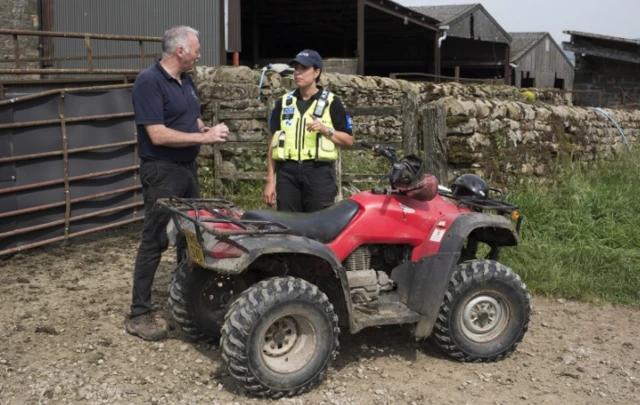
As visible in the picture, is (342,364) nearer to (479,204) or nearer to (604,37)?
(479,204)

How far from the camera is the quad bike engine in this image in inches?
173

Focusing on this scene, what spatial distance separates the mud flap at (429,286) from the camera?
14.3 ft

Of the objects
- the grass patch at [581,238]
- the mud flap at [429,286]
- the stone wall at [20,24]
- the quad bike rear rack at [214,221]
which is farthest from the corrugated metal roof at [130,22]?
the mud flap at [429,286]

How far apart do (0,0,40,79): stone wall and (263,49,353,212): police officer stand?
10.7 metres

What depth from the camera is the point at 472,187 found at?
4758 millimetres

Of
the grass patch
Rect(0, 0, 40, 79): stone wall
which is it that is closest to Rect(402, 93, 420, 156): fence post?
the grass patch

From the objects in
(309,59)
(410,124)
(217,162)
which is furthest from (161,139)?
(217,162)

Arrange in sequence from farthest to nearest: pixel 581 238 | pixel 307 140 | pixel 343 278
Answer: pixel 581 238
pixel 307 140
pixel 343 278

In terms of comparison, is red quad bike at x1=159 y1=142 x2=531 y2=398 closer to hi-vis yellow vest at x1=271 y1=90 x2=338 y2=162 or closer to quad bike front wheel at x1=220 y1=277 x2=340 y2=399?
quad bike front wheel at x1=220 y1=277 x2=340 y2=399

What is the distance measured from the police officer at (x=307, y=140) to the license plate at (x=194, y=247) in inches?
49.3

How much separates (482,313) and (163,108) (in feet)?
8.16

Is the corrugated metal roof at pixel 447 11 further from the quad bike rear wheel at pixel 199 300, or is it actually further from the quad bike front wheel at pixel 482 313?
the quad bike rear wheel at pixel 199 300

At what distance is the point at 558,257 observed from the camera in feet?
22.2

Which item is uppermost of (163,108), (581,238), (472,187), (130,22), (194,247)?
(130,22)
